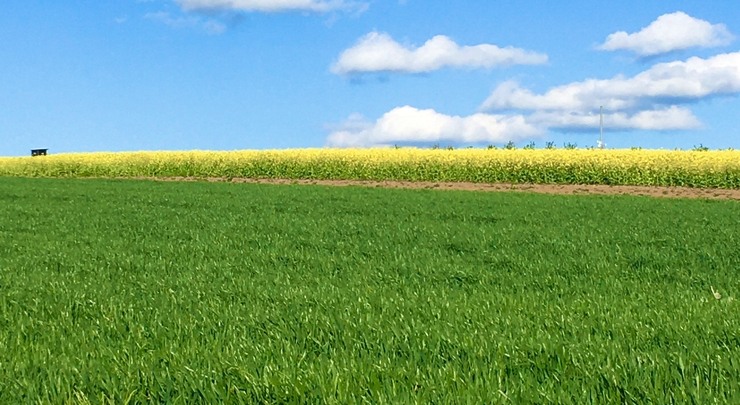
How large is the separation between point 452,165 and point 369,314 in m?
36.9

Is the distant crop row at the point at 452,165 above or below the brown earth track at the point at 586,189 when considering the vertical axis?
above

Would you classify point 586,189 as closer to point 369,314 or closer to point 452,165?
point 452,165

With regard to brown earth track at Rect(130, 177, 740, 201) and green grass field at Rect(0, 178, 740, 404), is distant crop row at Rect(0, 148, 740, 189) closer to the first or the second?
brown earth track at Rect(130, 177, 740, 201)

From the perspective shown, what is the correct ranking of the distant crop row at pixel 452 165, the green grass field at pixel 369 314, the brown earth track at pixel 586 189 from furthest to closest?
the distant crop row at pixel 452 165 → the brown earth track at pixel 586 189 → the green grass field at pixel 369 314

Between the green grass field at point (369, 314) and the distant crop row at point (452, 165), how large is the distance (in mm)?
23566

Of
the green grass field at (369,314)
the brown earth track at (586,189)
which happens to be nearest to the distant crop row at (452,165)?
the brown earth track at (586,189)

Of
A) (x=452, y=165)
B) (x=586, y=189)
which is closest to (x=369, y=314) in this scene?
(x=586, y=189)

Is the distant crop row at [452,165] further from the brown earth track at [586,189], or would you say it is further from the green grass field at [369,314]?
the green grass field at [369,314]

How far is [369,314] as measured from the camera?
20.9 feet

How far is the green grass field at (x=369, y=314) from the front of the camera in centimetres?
436

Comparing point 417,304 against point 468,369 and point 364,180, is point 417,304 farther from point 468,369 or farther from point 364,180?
point 364,180

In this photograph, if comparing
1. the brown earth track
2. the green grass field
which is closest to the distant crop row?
the brown earth track

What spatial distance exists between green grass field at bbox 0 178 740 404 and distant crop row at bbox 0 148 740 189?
23.6m

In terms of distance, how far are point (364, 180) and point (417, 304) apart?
121 ft
